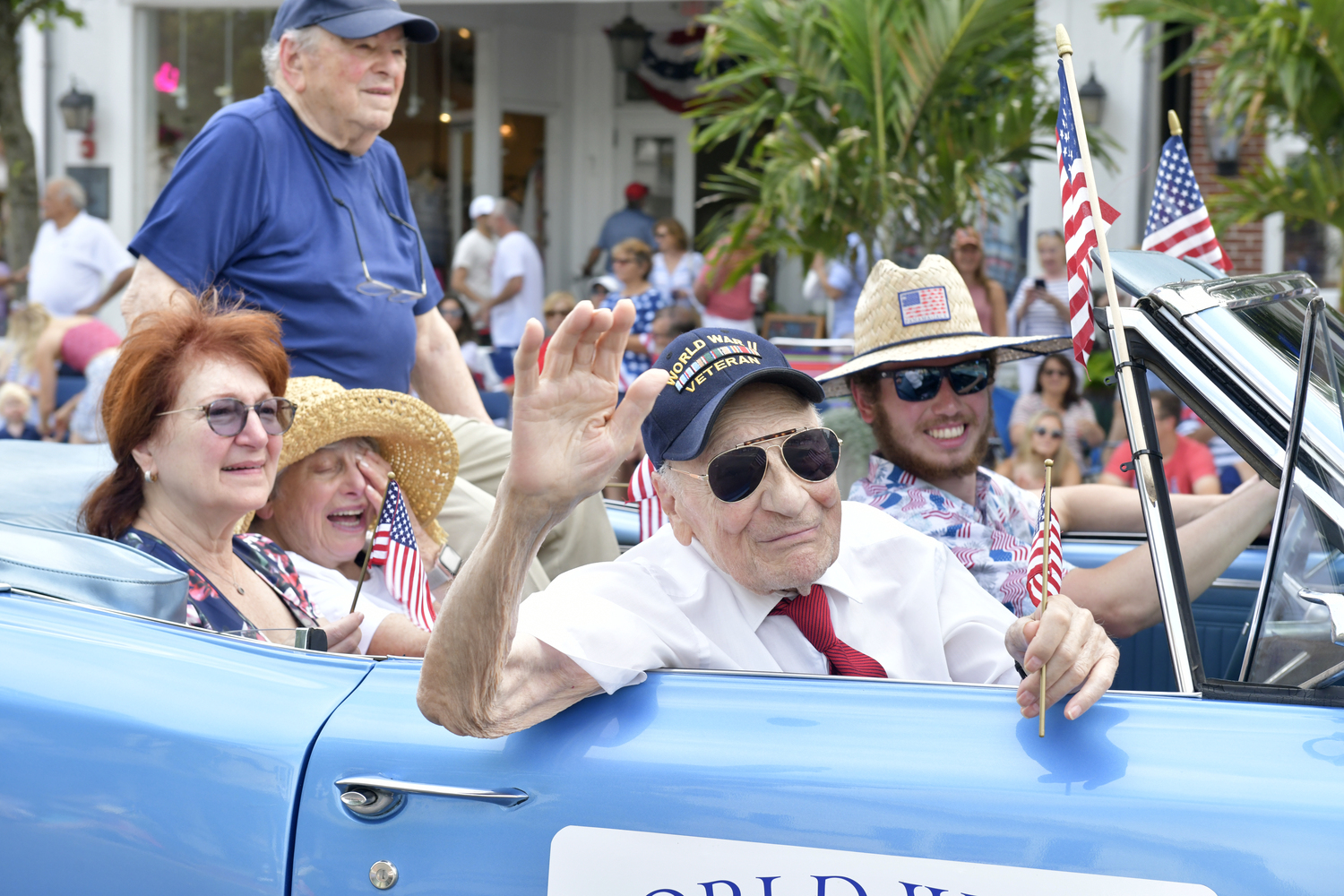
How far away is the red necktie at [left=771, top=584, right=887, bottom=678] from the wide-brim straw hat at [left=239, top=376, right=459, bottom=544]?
3.64ft

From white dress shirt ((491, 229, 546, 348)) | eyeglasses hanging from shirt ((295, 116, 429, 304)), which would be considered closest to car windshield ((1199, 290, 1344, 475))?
eyeglasses hanging from shirt ((295, 116, 429, 304))

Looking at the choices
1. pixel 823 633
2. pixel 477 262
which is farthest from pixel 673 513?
pixel 477 262

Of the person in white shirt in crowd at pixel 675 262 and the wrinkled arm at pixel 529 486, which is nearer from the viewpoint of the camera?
the wrinkled arm at pixel 529 486

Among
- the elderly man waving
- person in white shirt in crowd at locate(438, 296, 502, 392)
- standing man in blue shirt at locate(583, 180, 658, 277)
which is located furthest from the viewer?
standing man in blue shirt at locate(583, 180, 658, 277)

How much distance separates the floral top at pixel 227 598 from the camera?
2.35 m

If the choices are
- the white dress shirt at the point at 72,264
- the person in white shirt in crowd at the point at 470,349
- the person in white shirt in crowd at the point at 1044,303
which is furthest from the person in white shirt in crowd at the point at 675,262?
the white dress shirt at the point at 72,264

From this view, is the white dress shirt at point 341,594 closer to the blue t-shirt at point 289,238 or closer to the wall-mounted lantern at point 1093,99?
the blue t-shirt at point 289,238

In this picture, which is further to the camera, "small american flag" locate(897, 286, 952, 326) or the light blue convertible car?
"small american flag" locate(897, 286, 952, 326)

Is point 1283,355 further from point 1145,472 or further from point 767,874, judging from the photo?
point 767,874

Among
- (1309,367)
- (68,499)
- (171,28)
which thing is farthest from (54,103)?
(1309,367)

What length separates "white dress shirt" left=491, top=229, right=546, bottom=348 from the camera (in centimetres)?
1124

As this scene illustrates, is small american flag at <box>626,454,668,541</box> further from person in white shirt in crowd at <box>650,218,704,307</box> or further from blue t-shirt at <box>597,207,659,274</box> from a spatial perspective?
blue t-shirt at <box>597,207,659,274</box>

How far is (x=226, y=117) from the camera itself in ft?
10.2

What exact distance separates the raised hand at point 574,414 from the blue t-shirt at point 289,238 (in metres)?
1.66
